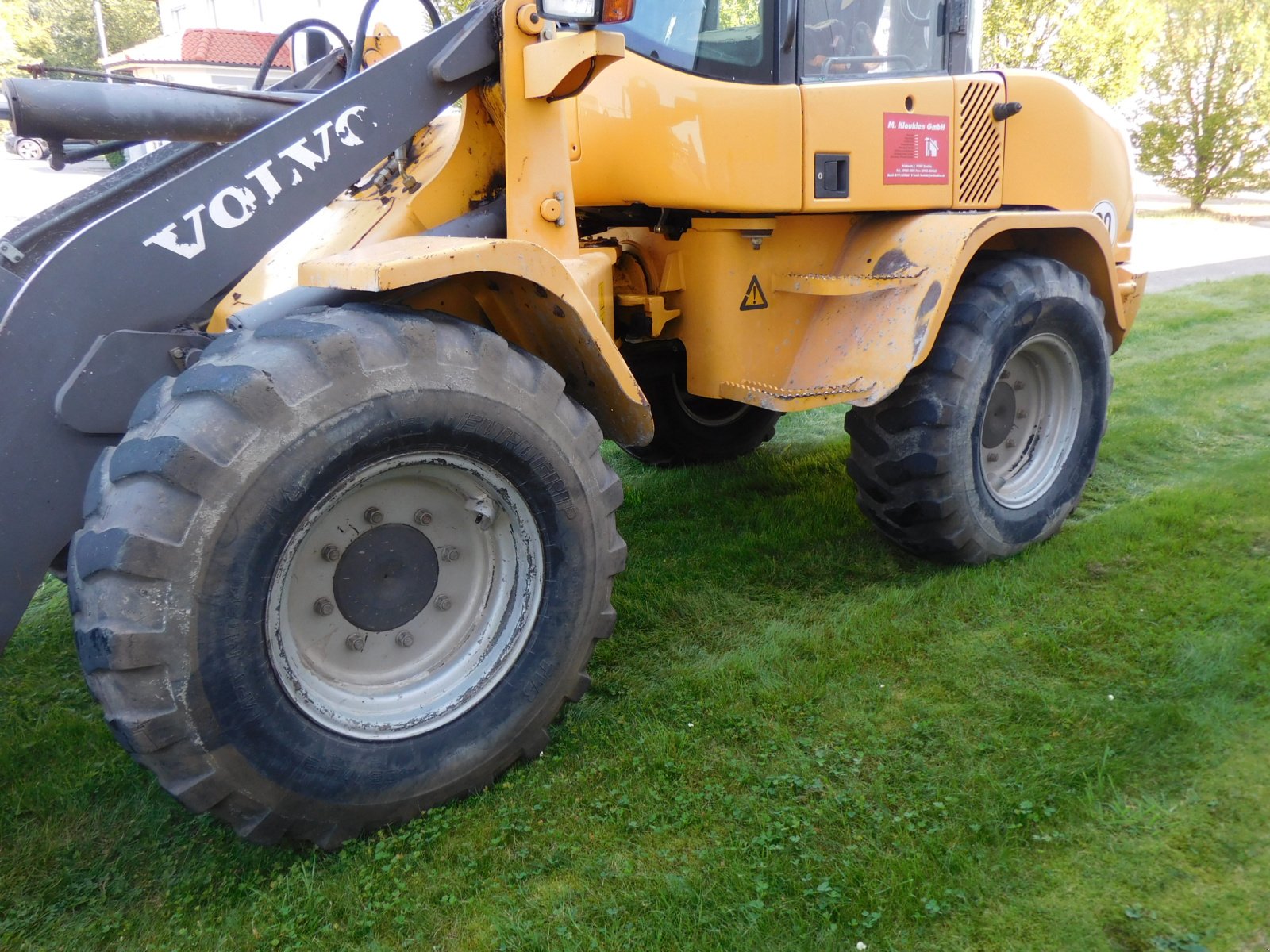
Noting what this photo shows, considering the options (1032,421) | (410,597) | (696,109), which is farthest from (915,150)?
(410,597)

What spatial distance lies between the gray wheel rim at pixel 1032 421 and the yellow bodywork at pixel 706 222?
479mm

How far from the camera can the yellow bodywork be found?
2947mm

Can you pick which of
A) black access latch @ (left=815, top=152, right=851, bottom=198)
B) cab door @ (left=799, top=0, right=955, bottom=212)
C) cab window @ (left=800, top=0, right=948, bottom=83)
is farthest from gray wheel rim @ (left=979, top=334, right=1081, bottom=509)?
cab window @ (left=800, top=0, right=948, bottom=83)

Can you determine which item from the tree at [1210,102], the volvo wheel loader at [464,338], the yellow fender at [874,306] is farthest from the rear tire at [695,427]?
the tree at [1210,102]

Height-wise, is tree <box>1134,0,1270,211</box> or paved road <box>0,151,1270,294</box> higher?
tree <box>1134,0,1270,211</box>

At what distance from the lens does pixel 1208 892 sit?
7.73 ft

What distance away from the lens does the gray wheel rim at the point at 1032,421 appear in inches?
170

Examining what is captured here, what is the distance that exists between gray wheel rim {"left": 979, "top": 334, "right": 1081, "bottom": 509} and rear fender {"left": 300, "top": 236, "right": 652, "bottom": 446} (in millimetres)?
1904

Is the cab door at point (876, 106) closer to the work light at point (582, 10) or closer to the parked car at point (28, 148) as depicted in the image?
the work light at point (582, 10)

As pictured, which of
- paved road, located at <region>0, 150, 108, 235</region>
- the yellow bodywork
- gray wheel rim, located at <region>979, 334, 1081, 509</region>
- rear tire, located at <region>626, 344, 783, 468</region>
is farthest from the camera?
paved road, located at <region>0, 150, 108, 235</region>

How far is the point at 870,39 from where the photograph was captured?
377 cm

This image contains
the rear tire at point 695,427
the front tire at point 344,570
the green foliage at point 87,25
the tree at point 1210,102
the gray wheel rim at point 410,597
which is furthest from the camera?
the green foliage at point 87,25

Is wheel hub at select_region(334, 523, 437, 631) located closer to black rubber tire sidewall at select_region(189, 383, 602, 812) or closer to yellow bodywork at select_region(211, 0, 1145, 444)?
black rubber tire sidewall at select_region(189, 383, 602, 812)

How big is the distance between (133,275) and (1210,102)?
70.9ft
